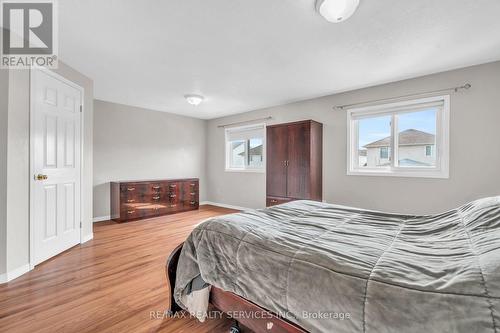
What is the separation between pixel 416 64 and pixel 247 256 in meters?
3.10

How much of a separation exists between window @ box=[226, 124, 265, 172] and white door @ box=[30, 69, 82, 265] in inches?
130

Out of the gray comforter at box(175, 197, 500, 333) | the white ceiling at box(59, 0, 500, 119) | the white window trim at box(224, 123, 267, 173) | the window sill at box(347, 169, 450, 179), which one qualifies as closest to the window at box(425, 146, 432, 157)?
the window sill at box(347, 169, 450, 179)

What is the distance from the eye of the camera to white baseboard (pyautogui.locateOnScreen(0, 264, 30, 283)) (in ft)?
6.84

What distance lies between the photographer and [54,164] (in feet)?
8.87

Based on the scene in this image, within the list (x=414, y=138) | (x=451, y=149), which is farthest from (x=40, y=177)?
(x=451, y=149)

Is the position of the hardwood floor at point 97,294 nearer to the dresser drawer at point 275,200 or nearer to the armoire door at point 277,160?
the dresser drawer at point 275,200

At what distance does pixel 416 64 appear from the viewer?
9.27 ft

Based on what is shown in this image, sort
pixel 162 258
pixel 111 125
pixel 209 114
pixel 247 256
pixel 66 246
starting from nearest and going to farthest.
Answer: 1. pixel 247 256
2. pixel 162 258
3. pixel 66 246
4. pixel 111 125
5. pixel 209 114


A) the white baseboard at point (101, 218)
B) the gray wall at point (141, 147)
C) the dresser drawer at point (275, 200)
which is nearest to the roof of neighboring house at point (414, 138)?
the dresser drawer at point (275, 200)

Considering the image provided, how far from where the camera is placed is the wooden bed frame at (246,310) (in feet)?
3.81

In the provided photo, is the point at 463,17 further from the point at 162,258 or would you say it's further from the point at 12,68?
the point at 12,68

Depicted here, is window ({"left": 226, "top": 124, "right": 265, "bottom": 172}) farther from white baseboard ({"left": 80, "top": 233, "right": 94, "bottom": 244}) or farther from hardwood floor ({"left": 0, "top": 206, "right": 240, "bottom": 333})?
white baseboard ({"left": 80, "top": 233, "right": 94, "bottom": 244})

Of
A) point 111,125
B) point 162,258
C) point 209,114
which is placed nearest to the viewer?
point 162,258

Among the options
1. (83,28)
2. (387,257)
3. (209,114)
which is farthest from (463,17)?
(209,114)
